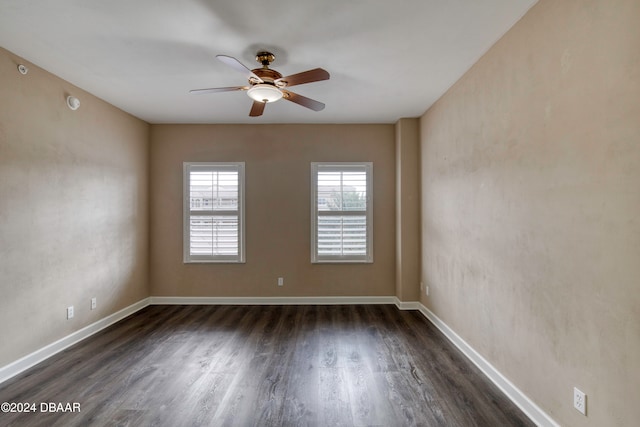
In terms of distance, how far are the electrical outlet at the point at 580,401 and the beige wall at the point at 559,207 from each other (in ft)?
0.10

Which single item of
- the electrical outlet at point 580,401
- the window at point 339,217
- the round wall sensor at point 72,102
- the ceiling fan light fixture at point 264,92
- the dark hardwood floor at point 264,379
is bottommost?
the dark hardwood floor at point 264,379

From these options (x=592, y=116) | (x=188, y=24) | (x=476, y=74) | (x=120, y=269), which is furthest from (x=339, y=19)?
(x=120, y=269)

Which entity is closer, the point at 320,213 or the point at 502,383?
the point at 502,383

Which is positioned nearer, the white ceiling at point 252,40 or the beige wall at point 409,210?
the white ceiling at point 252,40

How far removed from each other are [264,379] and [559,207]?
2.56 metres

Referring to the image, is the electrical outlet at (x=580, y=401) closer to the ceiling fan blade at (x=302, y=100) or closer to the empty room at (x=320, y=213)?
the empty room at (x=320, y=213)

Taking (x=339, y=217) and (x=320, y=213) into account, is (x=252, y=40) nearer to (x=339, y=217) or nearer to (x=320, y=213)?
(x=320, y=213)

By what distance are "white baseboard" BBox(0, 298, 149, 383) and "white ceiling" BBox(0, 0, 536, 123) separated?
9.07ft

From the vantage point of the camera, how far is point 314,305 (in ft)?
14.4

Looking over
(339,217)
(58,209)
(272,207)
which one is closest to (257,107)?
(272,207)

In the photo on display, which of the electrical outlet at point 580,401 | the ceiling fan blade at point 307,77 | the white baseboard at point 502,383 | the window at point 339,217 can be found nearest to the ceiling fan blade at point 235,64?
the ceiling fan blade at point 307,77

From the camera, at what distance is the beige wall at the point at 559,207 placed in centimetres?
138

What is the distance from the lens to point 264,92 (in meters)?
2.46

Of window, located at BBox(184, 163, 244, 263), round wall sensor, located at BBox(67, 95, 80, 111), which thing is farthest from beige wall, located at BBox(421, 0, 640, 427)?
round wall sensor, located at BBox(67, 95, 80, 111)
